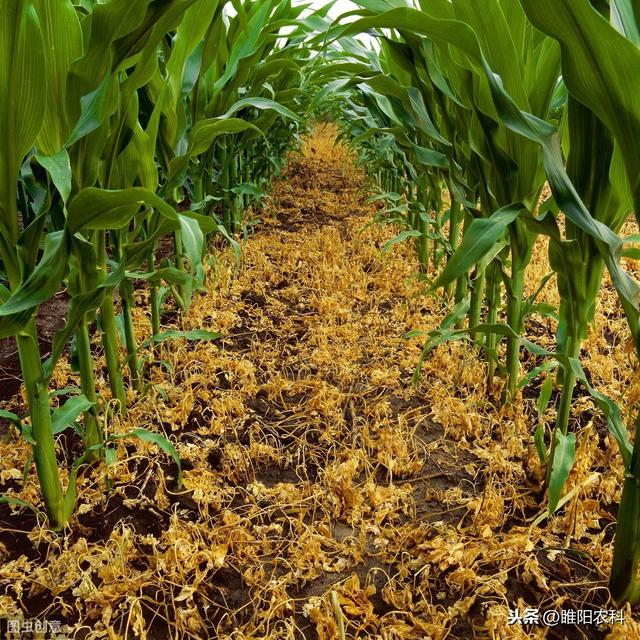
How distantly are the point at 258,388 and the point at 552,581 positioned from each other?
41.2 inches

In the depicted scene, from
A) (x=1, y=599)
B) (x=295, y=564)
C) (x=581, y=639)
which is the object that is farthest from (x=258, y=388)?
(x=581, y=639)

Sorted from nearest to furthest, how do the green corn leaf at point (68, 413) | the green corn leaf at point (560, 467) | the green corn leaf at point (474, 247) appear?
the green corn leaf at point (474, 247), the green corn leaf at point (560, 467), the green corn leaf at point (68, 413)

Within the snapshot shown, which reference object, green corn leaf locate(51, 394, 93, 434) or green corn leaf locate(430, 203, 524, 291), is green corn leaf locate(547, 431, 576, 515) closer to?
green corn leaf locate(430, 203, 524, 291)

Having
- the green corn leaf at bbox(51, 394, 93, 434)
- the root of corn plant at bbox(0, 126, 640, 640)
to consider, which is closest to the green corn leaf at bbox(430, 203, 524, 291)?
the root of corn plant at bbox(0, 126, 640, 640)

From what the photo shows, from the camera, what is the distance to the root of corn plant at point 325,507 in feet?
3.26

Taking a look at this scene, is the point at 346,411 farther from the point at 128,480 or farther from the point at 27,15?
the point at 27,15

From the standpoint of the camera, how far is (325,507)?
126cm

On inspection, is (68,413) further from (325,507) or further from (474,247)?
(474,247)

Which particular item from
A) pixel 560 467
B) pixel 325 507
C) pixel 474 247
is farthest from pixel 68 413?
pixel 560 467

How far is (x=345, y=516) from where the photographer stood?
1245 mm

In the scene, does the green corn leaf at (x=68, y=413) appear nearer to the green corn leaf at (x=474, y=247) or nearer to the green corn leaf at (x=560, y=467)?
the green corn leaf at (x=474, y=247)

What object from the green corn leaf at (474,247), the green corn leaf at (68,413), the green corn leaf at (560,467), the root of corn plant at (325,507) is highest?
the green corn leaf at (474,247)

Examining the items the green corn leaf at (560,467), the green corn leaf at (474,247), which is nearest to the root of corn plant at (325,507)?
the green corn leaf at (560,467)

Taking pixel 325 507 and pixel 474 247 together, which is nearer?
pixel 474 247
